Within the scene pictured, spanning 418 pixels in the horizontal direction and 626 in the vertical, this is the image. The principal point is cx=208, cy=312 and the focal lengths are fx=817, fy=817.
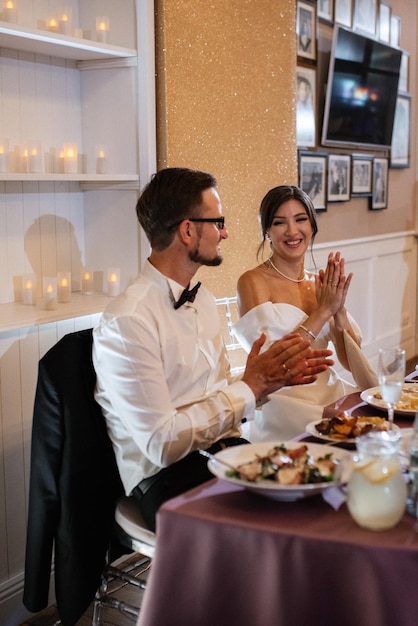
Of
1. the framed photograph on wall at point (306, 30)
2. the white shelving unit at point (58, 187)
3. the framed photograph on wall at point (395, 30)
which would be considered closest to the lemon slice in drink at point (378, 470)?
the white shelving unit at point (58, 187)

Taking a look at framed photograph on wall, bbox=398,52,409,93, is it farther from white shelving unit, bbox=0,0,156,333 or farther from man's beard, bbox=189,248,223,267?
man's beard, bbox=189,248,223,267

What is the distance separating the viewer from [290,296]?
9.82ft

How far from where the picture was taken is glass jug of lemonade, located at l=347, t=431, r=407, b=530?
52.9 inches

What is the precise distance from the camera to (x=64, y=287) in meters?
2.82

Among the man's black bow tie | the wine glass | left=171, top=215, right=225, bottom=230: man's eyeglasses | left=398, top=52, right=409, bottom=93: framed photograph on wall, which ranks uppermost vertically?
left=398, top=52, right=409, bottom=93: framed photograph on wall

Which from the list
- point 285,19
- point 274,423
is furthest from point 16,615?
point 285,19

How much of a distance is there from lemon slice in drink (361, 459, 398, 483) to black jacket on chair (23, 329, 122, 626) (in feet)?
3.08

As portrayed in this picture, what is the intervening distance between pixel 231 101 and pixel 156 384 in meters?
1.81

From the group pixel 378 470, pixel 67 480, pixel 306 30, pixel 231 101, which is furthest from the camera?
pixel 306 30

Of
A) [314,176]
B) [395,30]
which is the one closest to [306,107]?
[314,176]

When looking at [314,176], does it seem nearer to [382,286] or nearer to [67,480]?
[382,286]

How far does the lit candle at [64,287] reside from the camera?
282 centimetres

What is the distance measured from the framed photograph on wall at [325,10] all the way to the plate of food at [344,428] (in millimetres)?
3740

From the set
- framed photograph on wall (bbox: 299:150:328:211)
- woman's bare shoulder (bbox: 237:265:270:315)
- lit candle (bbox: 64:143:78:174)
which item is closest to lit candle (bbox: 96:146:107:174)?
lit candle (bbox: 64:143:78:174)
